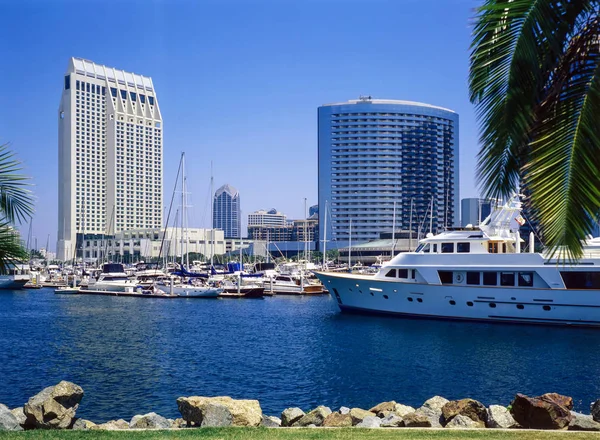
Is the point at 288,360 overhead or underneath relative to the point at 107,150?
underneath

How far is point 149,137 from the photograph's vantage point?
182625mm

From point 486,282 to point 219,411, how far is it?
30331 mm

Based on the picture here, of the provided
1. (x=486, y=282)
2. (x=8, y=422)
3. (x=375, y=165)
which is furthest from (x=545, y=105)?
(x=375, y=165)

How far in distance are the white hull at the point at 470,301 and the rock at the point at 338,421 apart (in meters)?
28.0

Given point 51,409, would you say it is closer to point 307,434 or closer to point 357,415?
point 307,434

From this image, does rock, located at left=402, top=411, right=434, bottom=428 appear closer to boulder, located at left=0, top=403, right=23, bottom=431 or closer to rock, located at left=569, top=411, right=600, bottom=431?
rock, located at left=569, top=411, right=600, bottom=431

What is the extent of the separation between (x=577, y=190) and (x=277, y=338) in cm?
3133

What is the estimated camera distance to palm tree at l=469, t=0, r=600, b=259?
6723 mm

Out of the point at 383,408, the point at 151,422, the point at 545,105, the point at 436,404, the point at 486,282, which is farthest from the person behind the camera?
the point at 486,282

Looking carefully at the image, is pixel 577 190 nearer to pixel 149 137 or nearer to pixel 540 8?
pixel 540 8

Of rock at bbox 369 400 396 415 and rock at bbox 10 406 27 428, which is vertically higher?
rock at bbox 10 406 27 428

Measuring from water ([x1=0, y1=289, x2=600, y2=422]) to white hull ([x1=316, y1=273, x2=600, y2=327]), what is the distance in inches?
32.1

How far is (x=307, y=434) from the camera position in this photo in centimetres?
1141

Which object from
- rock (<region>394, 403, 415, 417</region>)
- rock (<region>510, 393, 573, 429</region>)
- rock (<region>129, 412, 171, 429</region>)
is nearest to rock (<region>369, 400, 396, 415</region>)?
rock (<region>394, 403, 415, 417</region>)
